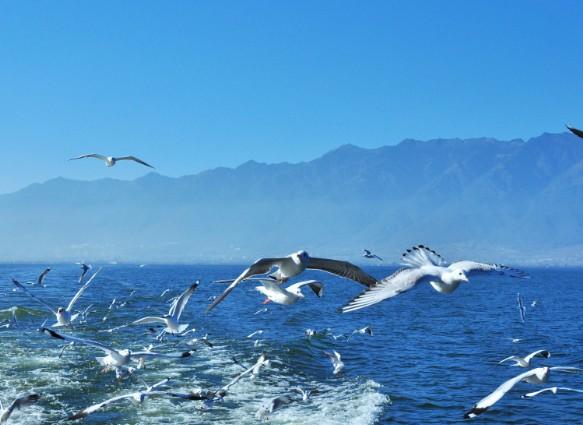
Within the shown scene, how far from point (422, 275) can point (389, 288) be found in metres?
0.74

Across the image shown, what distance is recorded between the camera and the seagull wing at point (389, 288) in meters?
10.1

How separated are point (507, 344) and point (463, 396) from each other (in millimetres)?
17324

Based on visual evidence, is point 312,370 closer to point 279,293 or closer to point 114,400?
point 279,293

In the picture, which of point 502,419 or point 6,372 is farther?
point 6,372

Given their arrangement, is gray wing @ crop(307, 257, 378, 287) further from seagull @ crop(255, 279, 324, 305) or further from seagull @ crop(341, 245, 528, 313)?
seagull @ crop(341, 245, 528, 313)

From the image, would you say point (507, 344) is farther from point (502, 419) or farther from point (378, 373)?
point (502, 419)

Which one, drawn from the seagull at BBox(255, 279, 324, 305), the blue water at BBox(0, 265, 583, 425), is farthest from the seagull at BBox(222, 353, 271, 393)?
the seagull at BBox(255, 279, 324, 305)

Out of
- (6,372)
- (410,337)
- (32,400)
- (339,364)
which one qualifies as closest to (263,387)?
(339,364)

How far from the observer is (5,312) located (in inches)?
1826

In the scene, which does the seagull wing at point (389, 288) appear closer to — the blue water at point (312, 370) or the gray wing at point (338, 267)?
the gray wing at point (338, 267)

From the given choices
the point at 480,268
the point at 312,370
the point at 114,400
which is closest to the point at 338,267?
the point at 480,268

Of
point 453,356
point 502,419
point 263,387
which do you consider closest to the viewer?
point 502,419

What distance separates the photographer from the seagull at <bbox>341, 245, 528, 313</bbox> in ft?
33.8

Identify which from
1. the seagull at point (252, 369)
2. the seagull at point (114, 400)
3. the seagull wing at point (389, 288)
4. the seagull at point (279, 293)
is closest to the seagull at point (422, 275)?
the seagull wing at point (389, 288)
